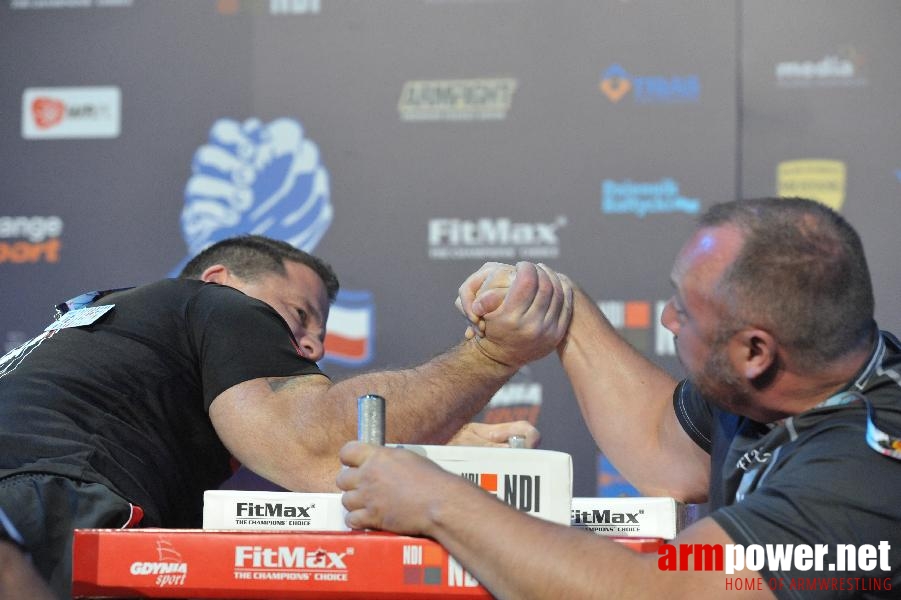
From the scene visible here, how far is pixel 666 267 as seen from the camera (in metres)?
3.95

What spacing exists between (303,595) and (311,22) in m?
3.29

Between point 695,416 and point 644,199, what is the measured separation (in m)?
2.08

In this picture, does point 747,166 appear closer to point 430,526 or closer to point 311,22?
point 311,22


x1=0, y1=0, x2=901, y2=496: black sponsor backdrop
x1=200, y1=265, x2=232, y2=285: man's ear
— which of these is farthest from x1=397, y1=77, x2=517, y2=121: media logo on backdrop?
x1=200, y1=265, x2=232, y2=285: man's ear

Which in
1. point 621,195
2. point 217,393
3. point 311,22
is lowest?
point 217,393

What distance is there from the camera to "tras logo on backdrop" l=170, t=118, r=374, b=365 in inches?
164

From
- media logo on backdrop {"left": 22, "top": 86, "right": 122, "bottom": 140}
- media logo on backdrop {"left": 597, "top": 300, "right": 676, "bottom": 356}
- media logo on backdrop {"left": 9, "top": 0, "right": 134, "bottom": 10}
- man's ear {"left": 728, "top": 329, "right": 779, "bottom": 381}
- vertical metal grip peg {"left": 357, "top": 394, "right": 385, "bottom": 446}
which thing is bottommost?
media logo on backdrop {"left": 597, "top": 300, "right": 676, "bottom": 356}

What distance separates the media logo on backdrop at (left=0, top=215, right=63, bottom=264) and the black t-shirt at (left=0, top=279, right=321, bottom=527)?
2.29 metres


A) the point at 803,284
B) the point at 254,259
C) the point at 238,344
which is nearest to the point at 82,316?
the point at 238,344

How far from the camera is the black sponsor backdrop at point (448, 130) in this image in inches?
156

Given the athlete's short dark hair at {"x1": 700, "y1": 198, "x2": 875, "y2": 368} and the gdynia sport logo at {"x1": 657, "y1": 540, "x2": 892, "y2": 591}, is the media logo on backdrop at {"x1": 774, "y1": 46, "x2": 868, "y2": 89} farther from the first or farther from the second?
the gdynia sport logo at {"x1": 657, "y1": 540, "x2": 892, "y2": 591}

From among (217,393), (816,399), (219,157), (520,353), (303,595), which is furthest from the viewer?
(219,157)

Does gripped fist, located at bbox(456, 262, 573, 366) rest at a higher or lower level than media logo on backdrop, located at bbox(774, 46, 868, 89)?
lower

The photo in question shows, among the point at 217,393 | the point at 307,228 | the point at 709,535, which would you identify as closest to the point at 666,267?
the point at 307,228
